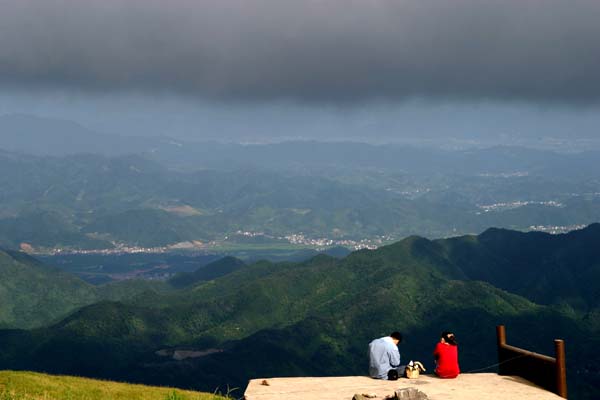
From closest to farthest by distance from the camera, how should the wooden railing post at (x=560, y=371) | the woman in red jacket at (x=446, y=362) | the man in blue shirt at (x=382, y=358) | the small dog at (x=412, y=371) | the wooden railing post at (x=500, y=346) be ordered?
1. the wooden railing post at (x=560, y=371)
2. the man in blue shirt at (x=382, y=358)
3. the woman in red jacket at (x=446, y=362)
4. the small dog at (x=412, y=371)
5. the wooden railing post at (x=500, y=346)

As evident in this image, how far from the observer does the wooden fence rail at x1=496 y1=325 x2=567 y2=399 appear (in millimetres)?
45656

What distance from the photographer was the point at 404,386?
4741cm

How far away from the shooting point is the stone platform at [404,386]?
4406cm

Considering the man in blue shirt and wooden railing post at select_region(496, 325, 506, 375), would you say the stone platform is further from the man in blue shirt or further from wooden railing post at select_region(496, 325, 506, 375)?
wooden railing post at select_region(496, 325, 506, 375)

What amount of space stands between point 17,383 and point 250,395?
104 feet

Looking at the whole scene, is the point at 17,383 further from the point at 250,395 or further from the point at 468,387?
the point at 468,387

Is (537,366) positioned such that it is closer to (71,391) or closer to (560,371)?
(560,371)

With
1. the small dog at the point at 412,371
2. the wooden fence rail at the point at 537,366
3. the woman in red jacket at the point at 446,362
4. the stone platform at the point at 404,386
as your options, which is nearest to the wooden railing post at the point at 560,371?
the wooden fence rail at the point at 537,366

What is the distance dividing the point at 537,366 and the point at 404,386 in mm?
9192

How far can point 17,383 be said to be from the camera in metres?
65.9

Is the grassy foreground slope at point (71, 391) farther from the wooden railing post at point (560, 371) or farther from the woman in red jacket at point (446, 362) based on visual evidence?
the wooden railing post at point (560, 371)

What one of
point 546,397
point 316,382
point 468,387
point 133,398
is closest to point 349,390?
point 316,382

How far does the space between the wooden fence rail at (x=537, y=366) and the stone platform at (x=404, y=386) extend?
0.60 m

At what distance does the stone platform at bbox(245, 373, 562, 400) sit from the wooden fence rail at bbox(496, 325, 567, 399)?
0.60 m
